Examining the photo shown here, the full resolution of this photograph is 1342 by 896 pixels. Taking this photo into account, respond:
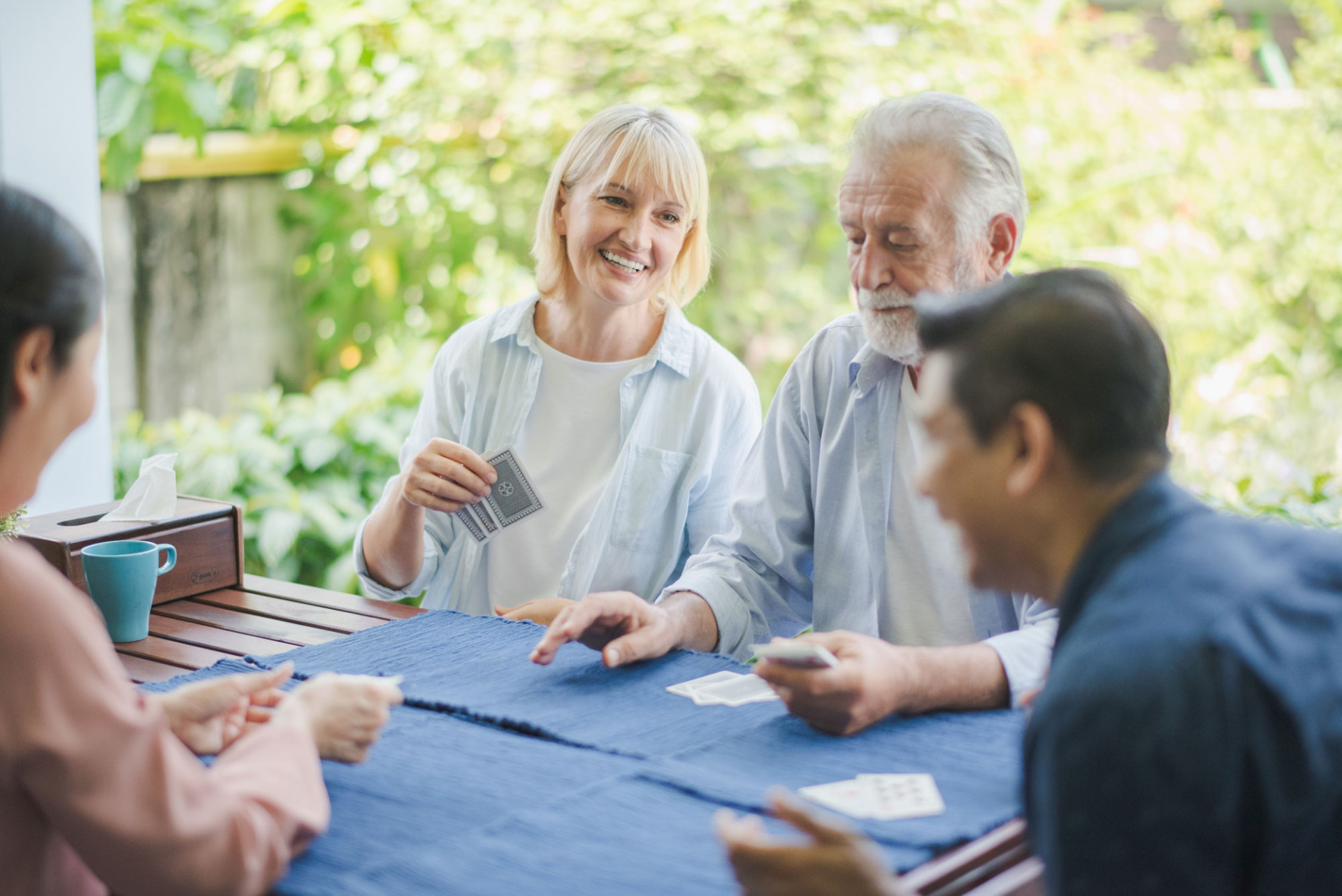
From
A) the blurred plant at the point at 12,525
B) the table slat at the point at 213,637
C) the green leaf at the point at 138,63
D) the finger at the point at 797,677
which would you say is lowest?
the table slat at the point at 213,637

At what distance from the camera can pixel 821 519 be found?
2219 millimetres

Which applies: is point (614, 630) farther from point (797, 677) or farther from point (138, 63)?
point (138, 63)

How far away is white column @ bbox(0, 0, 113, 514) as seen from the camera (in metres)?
3.11

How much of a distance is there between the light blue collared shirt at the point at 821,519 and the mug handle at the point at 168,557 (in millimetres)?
875

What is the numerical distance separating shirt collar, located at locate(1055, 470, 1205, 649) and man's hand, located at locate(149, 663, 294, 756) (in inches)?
35.4

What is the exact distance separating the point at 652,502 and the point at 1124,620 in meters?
1.61

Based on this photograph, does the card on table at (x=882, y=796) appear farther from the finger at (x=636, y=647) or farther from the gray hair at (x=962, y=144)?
the gray hair at (x=962, y=144)

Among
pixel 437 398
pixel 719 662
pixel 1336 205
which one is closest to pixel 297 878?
pixel 719 662

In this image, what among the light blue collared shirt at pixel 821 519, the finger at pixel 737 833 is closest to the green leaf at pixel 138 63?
the light blue collared shirt at pixel 821 519

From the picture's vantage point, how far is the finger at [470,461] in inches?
87.1

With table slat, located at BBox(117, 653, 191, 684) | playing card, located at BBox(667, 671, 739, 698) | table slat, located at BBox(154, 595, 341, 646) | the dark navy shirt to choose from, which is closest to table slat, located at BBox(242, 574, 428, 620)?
table slat, located at BBox(154, 595, 341, 646)

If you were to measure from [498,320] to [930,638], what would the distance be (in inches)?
47.2

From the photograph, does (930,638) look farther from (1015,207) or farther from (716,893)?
(716,893)

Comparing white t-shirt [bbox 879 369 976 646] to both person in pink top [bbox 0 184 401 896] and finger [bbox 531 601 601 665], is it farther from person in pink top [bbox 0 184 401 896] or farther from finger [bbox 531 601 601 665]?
person in pink top [bbox 0 184 401 896]
